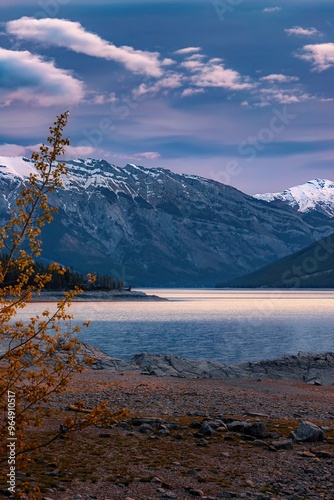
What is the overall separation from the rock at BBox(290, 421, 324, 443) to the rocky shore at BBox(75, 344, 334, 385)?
27.6 metres

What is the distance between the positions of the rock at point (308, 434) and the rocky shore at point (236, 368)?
27560 mm

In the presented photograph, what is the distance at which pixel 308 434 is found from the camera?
26562 mm

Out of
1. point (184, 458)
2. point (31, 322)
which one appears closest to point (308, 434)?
point (184, 458)

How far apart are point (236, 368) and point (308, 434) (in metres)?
36.2

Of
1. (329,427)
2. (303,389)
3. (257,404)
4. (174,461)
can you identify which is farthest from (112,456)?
(303,389)

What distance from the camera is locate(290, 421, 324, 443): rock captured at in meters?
26.5

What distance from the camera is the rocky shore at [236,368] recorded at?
57.6 meters

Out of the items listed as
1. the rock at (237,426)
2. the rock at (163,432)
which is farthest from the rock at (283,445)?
the rock at (163,432)

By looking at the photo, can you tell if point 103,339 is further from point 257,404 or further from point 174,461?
point 174,461

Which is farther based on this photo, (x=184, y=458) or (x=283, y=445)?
(x=283, y=445)

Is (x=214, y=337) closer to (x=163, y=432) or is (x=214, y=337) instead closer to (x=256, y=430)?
(x=256, y=430)

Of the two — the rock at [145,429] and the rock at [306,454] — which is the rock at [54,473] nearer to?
the rock at [145,429]

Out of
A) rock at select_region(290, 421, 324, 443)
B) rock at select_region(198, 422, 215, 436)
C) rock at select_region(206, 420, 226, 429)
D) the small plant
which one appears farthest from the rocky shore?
the small plant

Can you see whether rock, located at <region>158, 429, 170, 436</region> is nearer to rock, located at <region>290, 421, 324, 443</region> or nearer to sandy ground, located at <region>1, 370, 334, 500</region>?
sandy ground, located at <region>1, 370, 334, 500</region>
